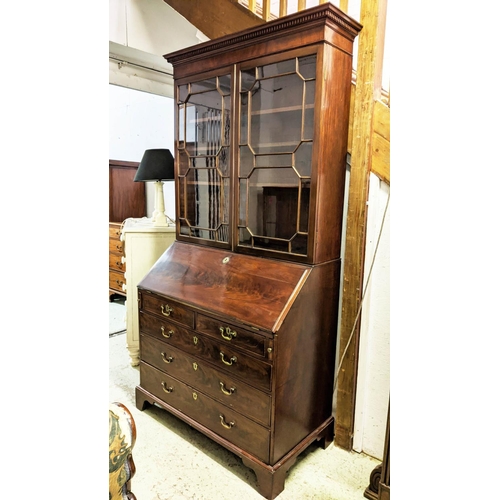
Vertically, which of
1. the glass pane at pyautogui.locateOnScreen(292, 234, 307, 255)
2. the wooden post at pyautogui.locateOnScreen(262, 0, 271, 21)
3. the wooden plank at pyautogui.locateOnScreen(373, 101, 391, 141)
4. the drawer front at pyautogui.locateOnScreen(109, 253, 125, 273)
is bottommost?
the drawer front at pyautogui.locateOnScreen(109, 253, 125, 273)

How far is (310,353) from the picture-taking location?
1.71 m

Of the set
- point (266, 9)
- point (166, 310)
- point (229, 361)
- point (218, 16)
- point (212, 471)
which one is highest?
point (218, 16)

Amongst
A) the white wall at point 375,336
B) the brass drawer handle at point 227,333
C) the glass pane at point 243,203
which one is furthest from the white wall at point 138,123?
the white wall at point 375,336

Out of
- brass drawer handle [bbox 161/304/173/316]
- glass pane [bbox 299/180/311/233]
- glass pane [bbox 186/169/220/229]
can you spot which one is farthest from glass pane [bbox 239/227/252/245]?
brass drawer handle [bbox 161/304/173/316]

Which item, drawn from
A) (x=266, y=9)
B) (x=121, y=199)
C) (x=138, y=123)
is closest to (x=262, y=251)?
(x=266, y=9)

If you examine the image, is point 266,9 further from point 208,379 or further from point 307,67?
point 208,379

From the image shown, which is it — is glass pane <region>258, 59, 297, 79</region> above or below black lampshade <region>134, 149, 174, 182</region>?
above

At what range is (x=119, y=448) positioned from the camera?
0.89 m

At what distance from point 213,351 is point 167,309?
37 centimetres

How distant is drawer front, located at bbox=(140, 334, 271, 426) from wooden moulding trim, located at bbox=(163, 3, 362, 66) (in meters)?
1.50

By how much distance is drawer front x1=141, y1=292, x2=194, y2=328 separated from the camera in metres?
1.86

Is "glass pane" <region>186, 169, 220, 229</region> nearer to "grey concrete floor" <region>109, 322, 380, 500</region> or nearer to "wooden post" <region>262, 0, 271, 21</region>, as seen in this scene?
"wooden post" <region>262, 0, 271, 21</region>

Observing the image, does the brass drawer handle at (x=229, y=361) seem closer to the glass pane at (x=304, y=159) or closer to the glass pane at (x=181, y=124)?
the glass pane at (x=304, y=159)
